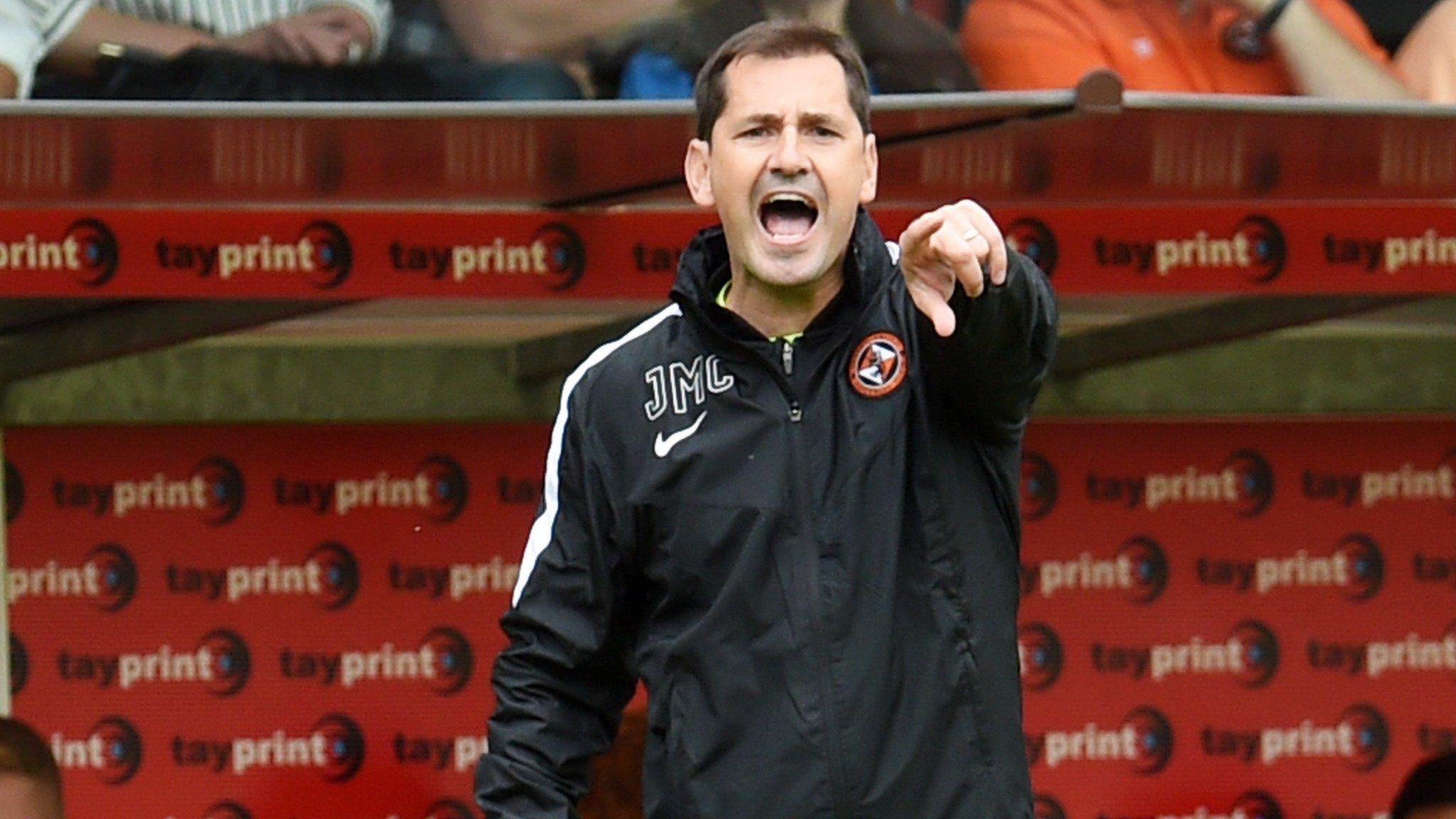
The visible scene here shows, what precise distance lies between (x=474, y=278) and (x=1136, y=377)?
1.71 metres

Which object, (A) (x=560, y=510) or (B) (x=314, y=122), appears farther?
(B) (x=314, y=122)

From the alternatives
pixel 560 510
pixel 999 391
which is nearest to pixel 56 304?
pixel 560 510

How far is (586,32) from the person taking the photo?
11.7 ft

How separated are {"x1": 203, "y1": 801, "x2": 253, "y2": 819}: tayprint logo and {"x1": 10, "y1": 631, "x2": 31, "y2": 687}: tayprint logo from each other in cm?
44

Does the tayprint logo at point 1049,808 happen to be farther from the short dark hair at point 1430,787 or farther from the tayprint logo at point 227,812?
the tayprint logo at point 227,812

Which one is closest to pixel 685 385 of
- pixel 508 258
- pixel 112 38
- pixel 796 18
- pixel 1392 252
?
pixel 796 18

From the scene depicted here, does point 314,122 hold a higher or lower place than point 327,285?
higher

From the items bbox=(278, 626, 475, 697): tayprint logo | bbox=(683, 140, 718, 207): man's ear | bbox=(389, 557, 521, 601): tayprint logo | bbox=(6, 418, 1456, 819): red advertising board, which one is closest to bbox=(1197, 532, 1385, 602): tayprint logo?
bbox=(6, 418, 1456, 819): red advertising board

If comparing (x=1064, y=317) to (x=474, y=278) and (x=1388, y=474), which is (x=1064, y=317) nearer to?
(x=1388, y=474)

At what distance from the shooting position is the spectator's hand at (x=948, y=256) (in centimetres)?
221

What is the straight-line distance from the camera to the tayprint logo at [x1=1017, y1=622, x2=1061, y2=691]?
17.5 feet

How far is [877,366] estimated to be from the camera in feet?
7.97

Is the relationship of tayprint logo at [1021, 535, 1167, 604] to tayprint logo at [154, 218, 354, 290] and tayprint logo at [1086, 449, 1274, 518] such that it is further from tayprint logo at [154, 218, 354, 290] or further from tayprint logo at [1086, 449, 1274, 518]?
tayprint logo at [154, 218, 354, 290]

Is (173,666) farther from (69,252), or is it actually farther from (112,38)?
(112,38)
